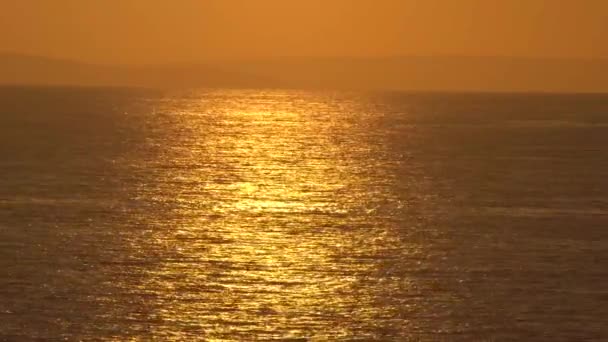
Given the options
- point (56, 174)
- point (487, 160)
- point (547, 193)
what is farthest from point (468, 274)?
point (487, 160)

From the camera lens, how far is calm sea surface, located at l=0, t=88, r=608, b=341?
56.8m

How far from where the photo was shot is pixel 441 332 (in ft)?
182

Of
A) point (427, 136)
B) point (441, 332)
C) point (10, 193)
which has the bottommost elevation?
point (441, 332)

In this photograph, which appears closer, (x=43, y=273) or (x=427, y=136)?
(x=43, y=273)

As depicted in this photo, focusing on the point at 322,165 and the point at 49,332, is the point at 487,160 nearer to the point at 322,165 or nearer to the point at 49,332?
the point at 322,165

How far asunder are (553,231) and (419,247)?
11.6 metres

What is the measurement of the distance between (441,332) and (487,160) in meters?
87.5

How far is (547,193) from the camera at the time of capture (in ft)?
344

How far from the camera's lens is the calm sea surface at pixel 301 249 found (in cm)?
5675

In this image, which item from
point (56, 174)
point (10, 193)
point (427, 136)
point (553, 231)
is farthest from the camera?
point (427, 136)

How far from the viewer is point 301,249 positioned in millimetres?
73875

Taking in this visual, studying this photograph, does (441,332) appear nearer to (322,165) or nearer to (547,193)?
(547,193)

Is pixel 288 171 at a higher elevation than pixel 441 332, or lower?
higher

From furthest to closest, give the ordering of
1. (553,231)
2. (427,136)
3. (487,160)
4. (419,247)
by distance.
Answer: (427,136), (487,160), (553,231), (419,247)
